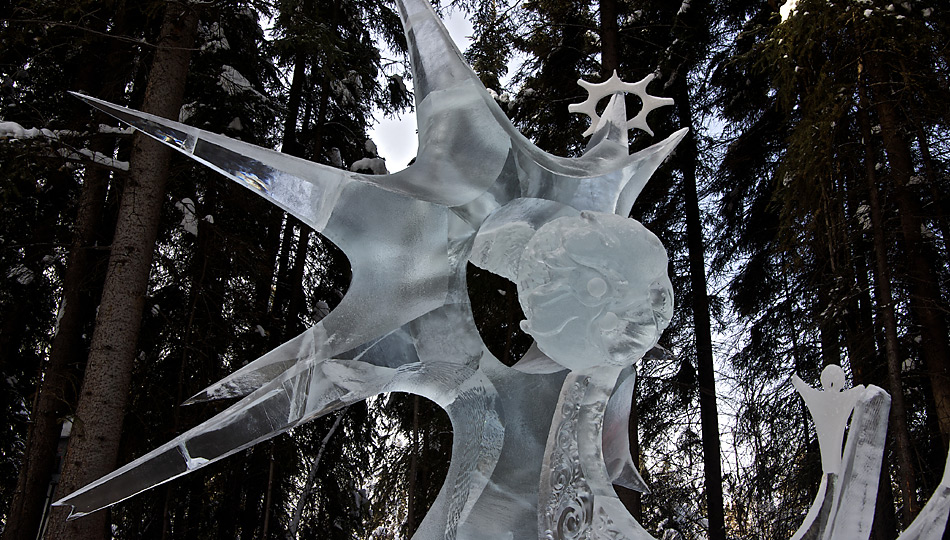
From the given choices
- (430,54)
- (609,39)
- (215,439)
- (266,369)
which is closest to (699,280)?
(609,39)

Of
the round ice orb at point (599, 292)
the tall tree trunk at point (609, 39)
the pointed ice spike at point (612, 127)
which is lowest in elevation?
the round ice orb at point (599, 292)

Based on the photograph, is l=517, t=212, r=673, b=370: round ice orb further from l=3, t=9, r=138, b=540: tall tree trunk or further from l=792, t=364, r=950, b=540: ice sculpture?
l=3, t=9, r=138, b=540: tall tree trunk

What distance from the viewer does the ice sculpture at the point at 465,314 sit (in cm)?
255

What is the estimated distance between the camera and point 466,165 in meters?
2.90

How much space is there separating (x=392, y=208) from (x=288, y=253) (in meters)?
7.42

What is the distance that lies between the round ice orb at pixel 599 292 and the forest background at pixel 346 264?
103 centimetres

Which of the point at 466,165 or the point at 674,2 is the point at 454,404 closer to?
the point at 466,165

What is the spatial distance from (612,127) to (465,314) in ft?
4.05

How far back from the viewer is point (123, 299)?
5.73 meters

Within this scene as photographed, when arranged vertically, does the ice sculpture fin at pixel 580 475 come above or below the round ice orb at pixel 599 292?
below

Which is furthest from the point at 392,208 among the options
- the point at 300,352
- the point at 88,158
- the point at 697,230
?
the point at 697,230

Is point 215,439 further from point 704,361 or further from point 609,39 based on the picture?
point 704,361

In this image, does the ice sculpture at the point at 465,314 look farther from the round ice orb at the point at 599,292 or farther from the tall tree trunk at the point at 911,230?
the tall tree trunk at the point at 911,230

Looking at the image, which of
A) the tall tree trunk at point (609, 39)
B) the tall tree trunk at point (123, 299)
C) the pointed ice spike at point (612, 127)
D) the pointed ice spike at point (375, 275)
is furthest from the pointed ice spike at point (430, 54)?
the tall tree trunk at point (609, 39)
